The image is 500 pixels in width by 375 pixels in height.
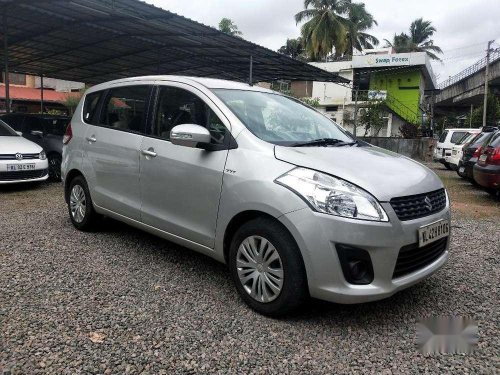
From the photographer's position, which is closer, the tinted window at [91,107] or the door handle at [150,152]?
the door handle at [150,152]

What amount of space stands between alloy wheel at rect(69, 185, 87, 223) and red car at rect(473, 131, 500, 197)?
6.57 meters

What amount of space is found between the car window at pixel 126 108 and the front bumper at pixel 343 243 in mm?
2059

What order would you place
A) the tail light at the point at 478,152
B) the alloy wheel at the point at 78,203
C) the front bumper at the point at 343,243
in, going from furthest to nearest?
the tail light at the point at 478,152 → the alloy wheel at the point at 78,203 → the front bumper at the point at 343,243

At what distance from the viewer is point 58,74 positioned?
58.9ft

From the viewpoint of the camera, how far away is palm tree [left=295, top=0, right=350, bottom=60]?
34312 mm

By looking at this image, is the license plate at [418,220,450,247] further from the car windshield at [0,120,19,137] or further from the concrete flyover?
the concrete flyover

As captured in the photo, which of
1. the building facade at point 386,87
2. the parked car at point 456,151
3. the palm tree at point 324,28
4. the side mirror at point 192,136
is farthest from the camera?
the palm tree at point 324,28

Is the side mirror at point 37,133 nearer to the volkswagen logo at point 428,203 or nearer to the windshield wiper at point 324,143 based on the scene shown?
the windshield wiper at point 324,143

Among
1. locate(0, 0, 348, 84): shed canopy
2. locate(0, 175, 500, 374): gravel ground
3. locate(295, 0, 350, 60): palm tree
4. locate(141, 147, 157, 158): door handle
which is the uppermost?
locate(295, 0, 350, 60): palm tree

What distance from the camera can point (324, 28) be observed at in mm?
34531

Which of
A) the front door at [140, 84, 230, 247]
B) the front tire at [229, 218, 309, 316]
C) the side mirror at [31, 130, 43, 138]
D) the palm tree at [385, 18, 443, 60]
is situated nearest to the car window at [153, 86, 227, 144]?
the front door at [140, 84, 230, 247]

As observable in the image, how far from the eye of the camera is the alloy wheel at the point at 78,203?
4.88 meters

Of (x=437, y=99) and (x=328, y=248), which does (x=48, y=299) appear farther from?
(x=437, y=99)

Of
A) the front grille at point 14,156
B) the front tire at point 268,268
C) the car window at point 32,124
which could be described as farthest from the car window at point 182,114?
the car window at point 32,124
